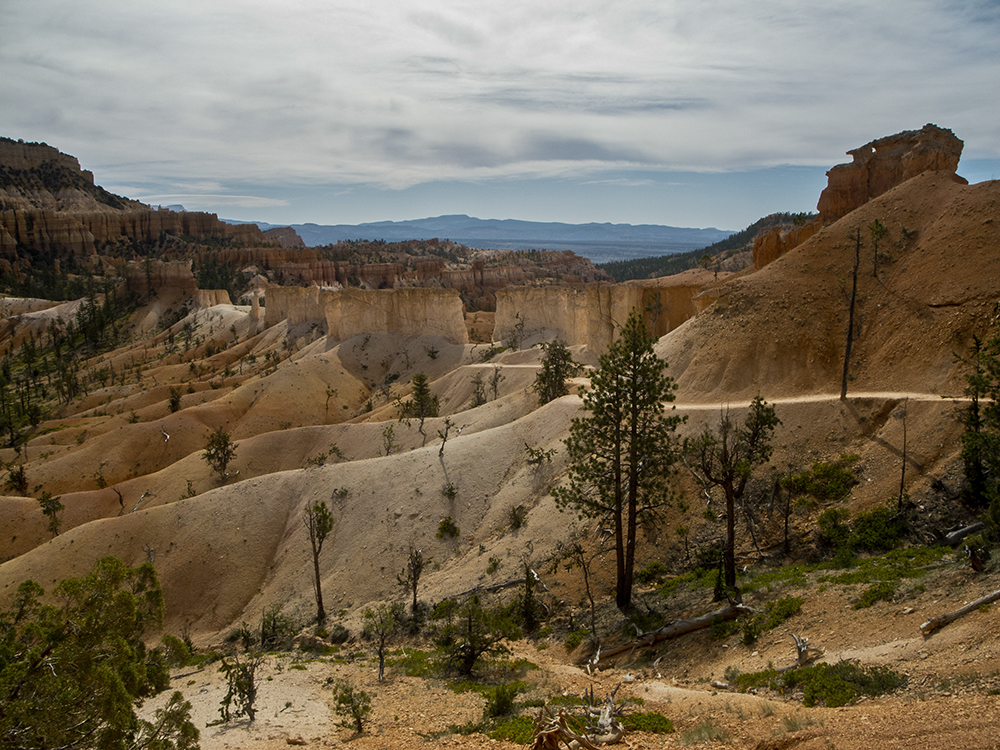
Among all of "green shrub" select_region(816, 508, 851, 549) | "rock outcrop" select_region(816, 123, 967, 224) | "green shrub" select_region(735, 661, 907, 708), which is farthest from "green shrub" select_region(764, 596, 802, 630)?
"rock outcrop" select_region(816, 123, 967, 224)

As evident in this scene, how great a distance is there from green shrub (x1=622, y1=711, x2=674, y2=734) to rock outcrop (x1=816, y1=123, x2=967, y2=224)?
37731mm

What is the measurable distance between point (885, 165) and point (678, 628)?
35.6 meters

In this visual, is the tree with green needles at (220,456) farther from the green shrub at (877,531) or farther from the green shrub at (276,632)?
the green shrub at (877,531)

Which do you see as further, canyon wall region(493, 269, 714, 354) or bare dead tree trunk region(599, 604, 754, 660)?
canyon wall region(493, 269, 714, 354)

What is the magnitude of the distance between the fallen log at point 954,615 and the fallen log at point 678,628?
5.28 m

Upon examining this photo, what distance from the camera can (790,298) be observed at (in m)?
33.4

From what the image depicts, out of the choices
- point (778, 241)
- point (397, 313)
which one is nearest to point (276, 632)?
point (778, 241)

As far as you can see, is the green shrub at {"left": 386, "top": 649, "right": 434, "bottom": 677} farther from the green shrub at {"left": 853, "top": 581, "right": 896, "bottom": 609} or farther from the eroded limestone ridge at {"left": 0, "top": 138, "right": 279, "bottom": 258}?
the eroded limestone ridge at {"left": 0, "top": 138, "right": 279, "bottom": 258}

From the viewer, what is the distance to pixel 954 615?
1285 cm

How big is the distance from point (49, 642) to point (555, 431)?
2619cm

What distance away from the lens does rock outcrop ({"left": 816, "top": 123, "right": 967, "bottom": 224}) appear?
38094mm

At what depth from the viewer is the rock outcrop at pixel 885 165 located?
38.1 meters

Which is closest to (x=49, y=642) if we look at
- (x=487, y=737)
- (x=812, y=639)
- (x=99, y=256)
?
(x=487, y=737)

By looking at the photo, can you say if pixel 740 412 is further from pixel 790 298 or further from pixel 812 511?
pixel 790 298
